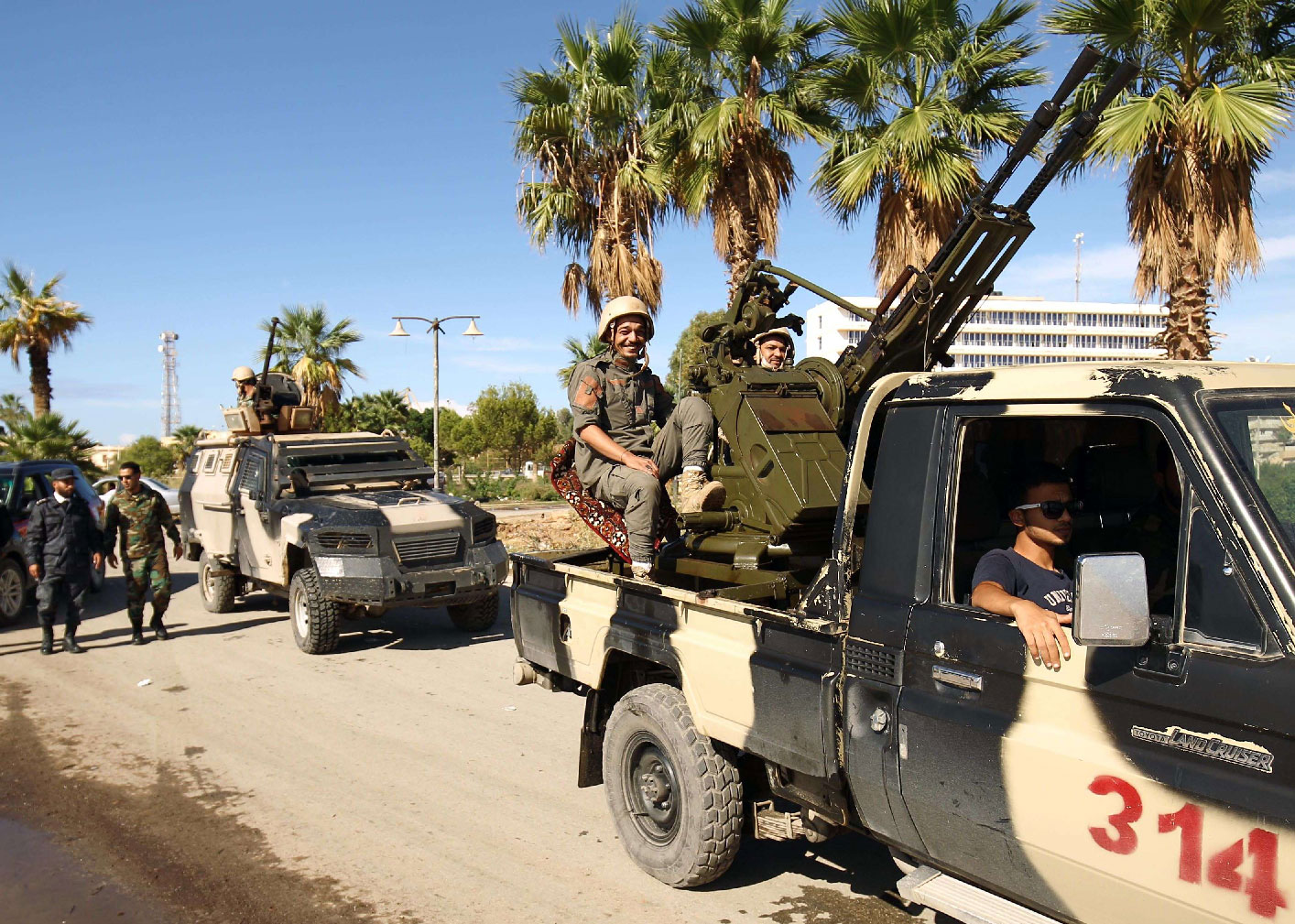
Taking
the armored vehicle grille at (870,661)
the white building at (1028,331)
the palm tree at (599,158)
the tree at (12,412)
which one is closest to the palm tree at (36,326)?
the tree at (12,412)

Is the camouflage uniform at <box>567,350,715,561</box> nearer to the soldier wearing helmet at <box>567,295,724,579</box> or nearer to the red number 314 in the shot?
the soldier wearing helmet at <box>567,295,724,579</box>

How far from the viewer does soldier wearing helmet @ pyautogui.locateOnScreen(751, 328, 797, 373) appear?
237 inches

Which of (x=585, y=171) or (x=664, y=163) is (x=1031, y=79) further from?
(x=585, y=171)

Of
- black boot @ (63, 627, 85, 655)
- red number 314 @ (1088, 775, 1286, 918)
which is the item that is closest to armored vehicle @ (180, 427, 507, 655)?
black boot @ (63, 627, 85, 655)

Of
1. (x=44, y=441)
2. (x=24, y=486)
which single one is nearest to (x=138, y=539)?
(x=24, y=486)

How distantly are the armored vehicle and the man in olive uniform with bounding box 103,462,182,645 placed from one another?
36.2 inches

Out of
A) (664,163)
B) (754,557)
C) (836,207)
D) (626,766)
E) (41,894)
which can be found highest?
(664,163)

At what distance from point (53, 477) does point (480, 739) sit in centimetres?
553

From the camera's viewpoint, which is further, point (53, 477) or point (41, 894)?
point (53, 477)

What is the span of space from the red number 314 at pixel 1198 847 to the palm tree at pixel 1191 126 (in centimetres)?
947

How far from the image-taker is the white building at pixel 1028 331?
10831cm

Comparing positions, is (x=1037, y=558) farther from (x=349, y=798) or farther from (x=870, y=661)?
(x=349, y=798)

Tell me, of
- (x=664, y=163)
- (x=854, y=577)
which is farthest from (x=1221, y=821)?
(x=664, y=163)

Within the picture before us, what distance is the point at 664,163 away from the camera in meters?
14.7
